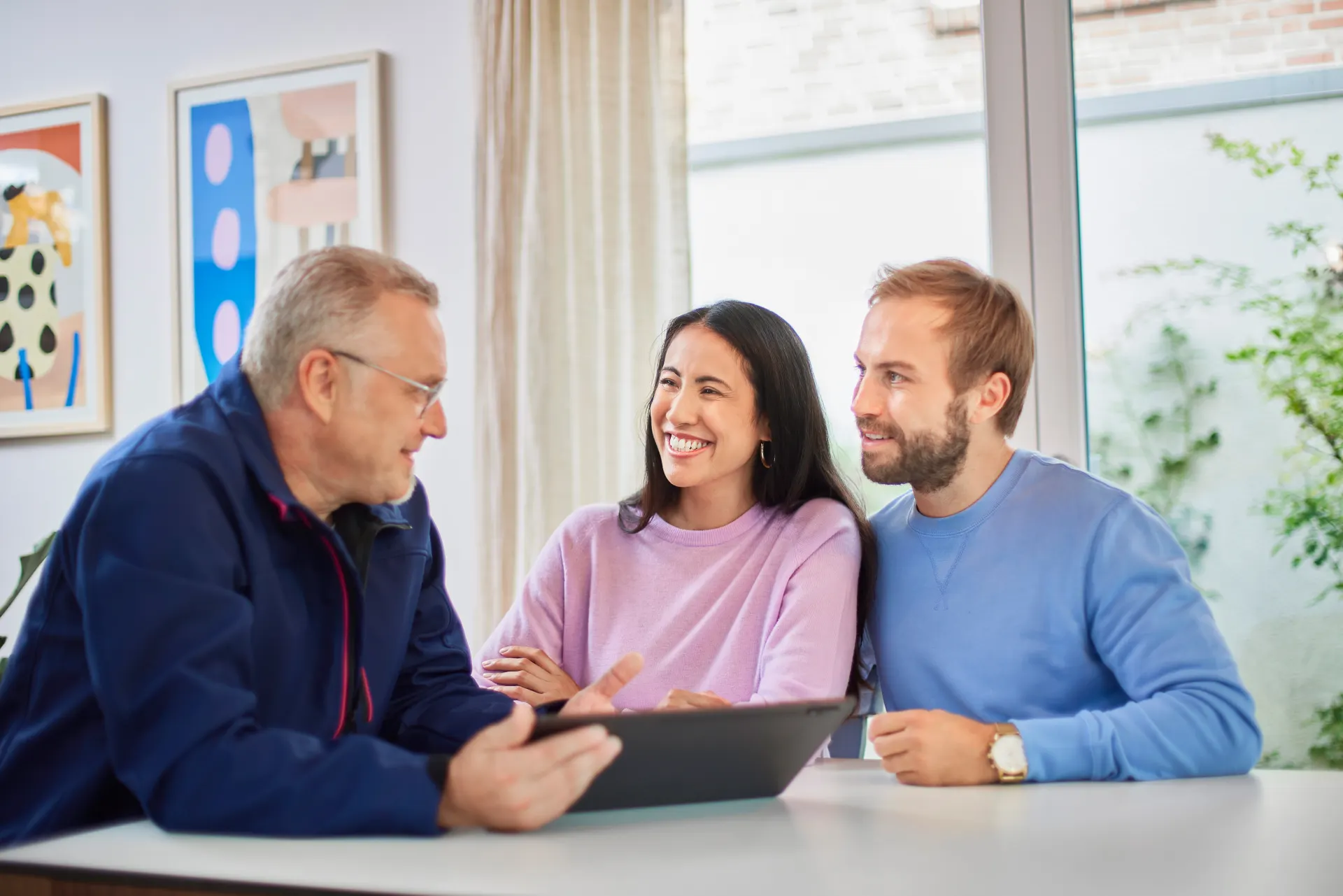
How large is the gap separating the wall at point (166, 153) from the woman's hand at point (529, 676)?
122cm

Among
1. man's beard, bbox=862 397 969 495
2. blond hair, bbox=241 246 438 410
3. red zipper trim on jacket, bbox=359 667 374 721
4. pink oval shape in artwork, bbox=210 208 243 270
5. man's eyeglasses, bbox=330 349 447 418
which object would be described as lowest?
red zipper trim on jacket, bbox=359 667 374 721

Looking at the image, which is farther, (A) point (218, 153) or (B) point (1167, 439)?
(A) point (218, 153)

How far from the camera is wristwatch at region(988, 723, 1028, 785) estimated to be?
1.40m

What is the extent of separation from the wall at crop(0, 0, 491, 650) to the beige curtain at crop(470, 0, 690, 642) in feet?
0.45

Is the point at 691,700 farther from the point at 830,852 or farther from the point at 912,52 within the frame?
the point at 912,52

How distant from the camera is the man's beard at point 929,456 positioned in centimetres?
186

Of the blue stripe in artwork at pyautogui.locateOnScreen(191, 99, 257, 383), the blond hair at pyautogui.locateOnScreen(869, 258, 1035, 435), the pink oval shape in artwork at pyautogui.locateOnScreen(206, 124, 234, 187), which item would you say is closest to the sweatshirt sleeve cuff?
the blond hair at pyautogui.locateOnScreen(869, 258, 1035, 435)

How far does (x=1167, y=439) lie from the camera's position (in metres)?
2.74

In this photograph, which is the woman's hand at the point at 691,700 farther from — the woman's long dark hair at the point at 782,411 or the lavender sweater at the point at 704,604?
the woman's long dark hair at the point at 782,411

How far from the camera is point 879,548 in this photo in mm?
1967

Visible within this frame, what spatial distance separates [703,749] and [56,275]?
3281 mm

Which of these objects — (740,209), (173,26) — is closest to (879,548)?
(740,209)

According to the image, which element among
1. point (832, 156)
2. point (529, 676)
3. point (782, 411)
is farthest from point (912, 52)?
point (529, 676)

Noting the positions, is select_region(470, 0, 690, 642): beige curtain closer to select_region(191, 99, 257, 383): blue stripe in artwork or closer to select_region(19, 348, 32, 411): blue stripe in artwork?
select_region(191, 99, 257, 383): blue stripe in artwork
